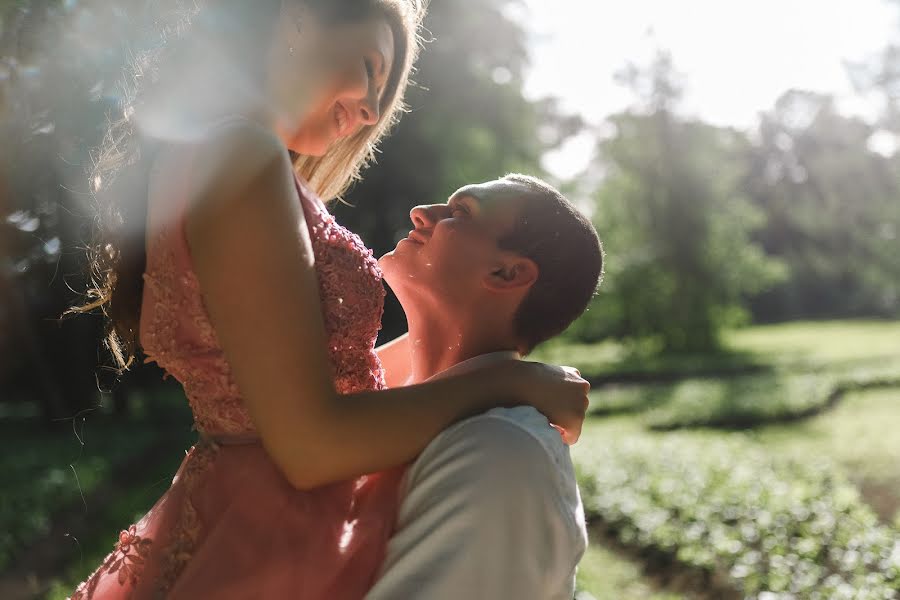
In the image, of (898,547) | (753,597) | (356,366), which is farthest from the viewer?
(898,547)

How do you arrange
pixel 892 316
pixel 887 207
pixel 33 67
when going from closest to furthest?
1. pixel 33 67
2. pixel 887 207
3. pixel 892 316

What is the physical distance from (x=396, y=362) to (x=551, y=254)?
0.53 meters

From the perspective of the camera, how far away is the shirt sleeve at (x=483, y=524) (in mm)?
1257

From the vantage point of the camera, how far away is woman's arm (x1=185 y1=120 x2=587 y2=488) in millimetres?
1270

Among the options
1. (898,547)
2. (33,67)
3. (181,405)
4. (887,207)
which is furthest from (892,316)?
(33,67)

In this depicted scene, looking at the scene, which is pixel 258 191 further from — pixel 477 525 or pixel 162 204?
pixel 477 525

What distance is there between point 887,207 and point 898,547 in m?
27.1

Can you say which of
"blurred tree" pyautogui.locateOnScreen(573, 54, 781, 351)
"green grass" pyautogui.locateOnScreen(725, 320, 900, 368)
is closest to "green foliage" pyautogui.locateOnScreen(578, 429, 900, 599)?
"green grass" pyautogui.locateOnScreen(725, 320, 900, 368)

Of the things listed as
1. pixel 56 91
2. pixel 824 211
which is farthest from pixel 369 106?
pixel 824 211

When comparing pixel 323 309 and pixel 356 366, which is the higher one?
pixel 323 309

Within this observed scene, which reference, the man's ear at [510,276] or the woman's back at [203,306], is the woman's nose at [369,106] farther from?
the man's ear at [510,276]

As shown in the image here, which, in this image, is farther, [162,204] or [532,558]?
[162,204]

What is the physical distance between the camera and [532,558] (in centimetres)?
128

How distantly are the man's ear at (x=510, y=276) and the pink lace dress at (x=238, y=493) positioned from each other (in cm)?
22
